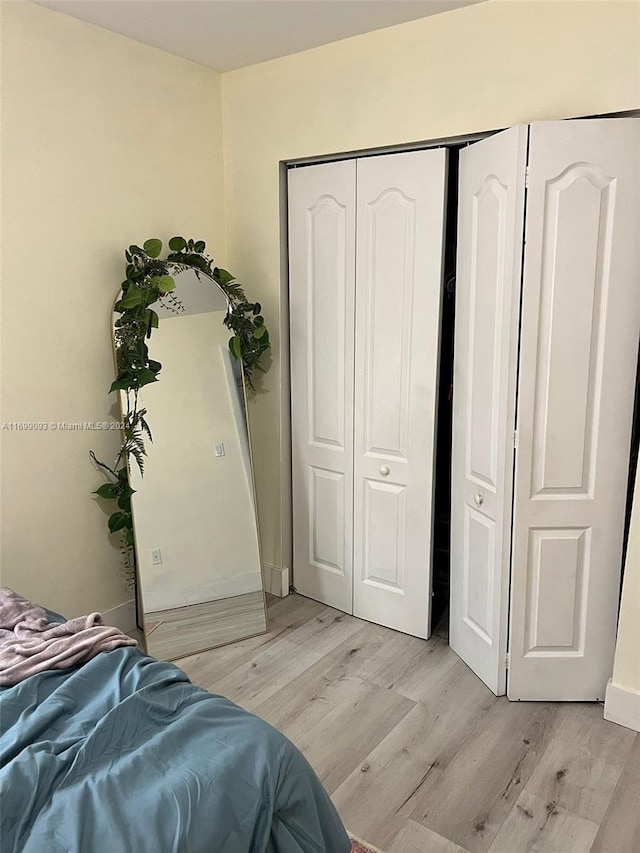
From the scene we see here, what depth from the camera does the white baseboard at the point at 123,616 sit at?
326 cm

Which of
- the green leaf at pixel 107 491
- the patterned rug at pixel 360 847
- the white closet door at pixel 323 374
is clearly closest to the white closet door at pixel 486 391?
the white closet door at pixel 323 374

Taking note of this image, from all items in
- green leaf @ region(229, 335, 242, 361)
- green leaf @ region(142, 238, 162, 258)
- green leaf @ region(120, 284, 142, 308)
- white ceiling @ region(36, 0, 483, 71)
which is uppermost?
white ceiling @ region(36, 0, 483, 71)

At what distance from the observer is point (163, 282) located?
2.99m

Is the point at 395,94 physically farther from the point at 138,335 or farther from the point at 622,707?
the point at 622,707

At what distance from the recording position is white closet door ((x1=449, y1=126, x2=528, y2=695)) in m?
2.55

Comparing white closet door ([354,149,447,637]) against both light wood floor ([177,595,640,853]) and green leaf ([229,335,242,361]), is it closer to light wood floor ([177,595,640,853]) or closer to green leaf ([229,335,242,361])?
light wood floor ([177,595,640,853])

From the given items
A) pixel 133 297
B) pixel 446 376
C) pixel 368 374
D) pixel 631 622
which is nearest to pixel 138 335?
pixel 133 297

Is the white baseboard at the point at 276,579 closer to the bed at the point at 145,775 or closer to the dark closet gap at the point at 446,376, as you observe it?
the dark closet gap at the point at 446,376

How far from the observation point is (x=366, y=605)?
11.3ft

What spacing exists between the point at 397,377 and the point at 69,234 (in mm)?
1511

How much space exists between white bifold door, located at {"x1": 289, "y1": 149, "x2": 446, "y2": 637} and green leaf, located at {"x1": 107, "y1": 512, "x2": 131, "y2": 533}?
91 cm

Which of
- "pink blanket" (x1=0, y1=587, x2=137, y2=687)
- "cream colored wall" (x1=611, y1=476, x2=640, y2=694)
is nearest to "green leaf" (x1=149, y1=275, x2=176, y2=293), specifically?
"pink blanket" (x1=0, y1=587, x2=137, y2=687)

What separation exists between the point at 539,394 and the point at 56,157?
2.09 meters

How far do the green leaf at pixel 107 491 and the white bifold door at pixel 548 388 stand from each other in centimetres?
153
